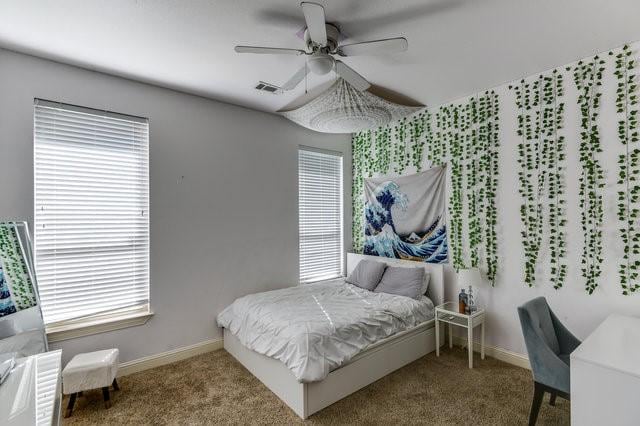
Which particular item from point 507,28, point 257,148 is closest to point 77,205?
point 257,148

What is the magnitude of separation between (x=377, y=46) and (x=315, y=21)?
398 mm

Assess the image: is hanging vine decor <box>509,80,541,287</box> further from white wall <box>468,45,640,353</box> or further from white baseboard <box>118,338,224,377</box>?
white baseboard <box>118,338,224,377</box>

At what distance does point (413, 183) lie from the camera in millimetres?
3711

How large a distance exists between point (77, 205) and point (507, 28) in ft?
11.8

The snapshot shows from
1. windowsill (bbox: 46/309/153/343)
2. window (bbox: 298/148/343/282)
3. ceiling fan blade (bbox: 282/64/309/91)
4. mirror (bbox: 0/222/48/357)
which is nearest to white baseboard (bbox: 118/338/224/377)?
windowsill (bbox: 46/309/153/343)

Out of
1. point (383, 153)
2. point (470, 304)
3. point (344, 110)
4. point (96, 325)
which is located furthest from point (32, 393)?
point (383, 153)

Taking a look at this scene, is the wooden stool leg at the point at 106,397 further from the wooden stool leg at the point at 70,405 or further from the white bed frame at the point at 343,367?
the white bed frame at the point at 343,367

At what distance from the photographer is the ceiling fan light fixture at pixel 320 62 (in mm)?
1899

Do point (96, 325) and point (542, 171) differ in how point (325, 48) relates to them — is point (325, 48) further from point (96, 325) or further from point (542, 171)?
point (96, 325)

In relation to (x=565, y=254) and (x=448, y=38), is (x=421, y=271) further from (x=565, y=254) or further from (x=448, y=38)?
(x=448, y=38)

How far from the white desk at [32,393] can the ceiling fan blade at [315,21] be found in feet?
6.72

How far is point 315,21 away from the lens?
1.59m

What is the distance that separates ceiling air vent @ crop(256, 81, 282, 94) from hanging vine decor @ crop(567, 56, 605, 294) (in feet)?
8.65

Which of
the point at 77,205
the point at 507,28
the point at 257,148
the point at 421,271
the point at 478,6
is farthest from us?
the point at 257,148
